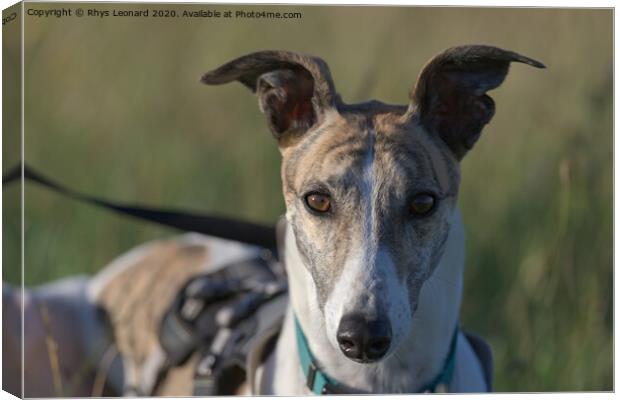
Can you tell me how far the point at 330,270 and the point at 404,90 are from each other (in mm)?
1677

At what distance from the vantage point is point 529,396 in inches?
138

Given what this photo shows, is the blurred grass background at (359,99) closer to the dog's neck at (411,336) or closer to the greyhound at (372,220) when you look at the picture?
the greyhound at (372,220)

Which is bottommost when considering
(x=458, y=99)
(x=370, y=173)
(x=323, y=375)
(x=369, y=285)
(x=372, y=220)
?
(x=323, y=375)

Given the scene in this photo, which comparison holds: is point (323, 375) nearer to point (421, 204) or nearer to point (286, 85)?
point (421, 204)

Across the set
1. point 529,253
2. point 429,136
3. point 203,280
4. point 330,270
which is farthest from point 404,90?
point 330,270

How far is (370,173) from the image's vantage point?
272 cm

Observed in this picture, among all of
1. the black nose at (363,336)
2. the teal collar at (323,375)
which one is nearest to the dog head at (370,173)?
the black nose at (363,336)

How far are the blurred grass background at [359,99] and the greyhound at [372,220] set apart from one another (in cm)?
61

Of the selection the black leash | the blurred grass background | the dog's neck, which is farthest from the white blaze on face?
the black leash

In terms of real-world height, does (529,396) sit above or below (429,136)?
below

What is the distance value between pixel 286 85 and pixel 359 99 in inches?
50.9

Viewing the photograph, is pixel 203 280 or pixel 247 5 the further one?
pixel 203 280

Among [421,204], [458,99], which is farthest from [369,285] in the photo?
[458,99]

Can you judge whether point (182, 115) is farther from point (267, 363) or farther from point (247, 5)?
point (267, 363)
